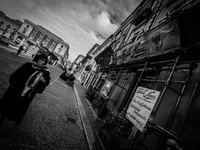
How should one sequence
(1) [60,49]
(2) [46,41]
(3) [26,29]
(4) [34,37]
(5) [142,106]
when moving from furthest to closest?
(1) [60,49] < (2) [46,41] < (4) [34,37] < (3) [26,29] < (5) [142,106]

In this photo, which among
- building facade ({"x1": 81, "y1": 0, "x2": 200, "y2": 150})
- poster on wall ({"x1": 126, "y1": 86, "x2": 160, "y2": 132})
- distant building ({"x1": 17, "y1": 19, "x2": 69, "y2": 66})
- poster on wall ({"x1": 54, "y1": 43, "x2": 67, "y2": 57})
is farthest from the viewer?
poster on wall ({"x1": 54, "y1": 43, "x2": 67, "y2": 57})

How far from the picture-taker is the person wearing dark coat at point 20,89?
8.20 ft

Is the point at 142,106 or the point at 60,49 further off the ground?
the point at 60,49

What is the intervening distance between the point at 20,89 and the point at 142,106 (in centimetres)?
365

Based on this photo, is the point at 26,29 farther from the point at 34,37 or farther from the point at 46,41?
the point at 46,41

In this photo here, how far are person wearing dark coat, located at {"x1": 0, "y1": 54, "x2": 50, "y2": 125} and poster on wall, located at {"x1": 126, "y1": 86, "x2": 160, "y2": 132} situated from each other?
3.21 metres

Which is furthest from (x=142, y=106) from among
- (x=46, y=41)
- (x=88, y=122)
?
(x=46, y=41)

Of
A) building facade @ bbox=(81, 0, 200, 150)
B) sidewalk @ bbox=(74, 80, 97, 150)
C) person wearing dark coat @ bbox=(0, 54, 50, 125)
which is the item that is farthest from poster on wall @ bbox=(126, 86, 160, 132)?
person wearing dark coat @ bbox=(0, 54, 50, 125)

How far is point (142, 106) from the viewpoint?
3363 millimetres

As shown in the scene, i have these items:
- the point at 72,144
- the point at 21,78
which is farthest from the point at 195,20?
the point at 72,144

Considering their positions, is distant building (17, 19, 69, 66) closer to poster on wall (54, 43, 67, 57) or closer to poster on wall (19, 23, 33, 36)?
poster on wall (19, 23, 33, 36)

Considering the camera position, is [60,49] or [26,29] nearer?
[26,29]

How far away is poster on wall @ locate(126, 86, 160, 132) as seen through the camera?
300 cm

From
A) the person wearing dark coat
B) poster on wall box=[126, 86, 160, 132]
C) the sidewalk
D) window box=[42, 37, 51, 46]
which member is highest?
window box=[42, 37, 51, 46]
